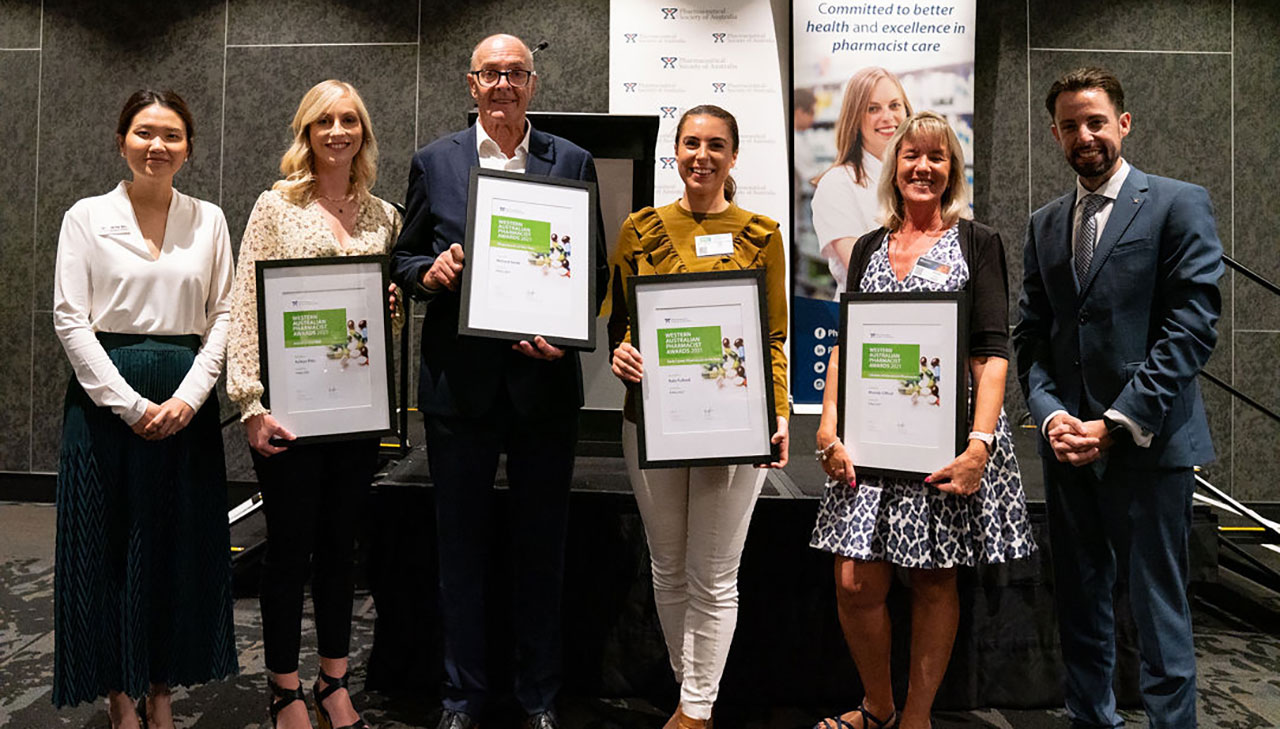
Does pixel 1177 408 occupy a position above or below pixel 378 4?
below

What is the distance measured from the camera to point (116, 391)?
76.1 inches

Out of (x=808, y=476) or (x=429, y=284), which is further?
(x=808, y=476)

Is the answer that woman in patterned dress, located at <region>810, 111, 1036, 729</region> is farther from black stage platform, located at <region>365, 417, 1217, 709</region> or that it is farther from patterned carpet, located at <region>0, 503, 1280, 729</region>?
patterned carpet, located at <region>0, 503, 1280, 729</region>

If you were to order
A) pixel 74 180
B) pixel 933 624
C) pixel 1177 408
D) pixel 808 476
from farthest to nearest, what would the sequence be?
pixel 74 180, pixel 808 476, pixel 933 624, pixel 1177 408

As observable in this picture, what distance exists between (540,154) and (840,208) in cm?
326

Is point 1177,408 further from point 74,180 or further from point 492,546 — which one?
point 74,180

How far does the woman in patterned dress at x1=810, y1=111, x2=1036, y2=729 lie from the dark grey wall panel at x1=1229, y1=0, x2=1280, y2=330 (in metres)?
4.33

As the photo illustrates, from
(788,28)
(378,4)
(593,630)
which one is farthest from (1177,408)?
(378,4)

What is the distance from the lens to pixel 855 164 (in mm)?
4949

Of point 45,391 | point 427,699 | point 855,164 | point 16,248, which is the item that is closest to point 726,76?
point 855,164

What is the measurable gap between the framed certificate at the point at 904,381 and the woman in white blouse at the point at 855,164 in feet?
10.1

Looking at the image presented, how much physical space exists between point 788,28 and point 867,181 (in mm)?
1034

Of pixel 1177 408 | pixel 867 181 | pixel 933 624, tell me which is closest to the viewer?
pixel 1177 408

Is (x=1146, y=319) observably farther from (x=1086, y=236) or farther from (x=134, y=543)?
(x=134, y=543)
